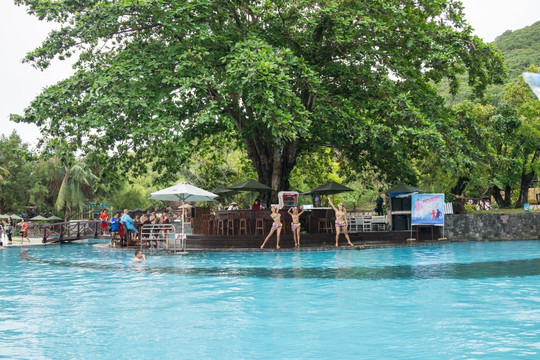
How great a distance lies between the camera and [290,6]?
20406 millimetres

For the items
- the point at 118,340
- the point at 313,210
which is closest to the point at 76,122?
the point at 313,210

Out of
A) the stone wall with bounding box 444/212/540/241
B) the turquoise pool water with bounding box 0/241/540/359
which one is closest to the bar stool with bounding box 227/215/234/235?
the turquoise pool water with bounding box 0/241/540/359

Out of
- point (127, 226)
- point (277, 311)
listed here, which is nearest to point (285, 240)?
point (127, 226)

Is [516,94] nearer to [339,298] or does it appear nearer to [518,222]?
[518,222]

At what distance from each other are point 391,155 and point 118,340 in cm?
1998

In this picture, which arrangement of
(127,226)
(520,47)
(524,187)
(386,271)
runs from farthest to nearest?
(520,47)
(524,187)
(127,226)
(386,271)

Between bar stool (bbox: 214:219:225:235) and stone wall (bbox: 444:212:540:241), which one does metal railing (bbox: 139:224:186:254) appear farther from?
stone wall (bbox: 444:212:540:241)

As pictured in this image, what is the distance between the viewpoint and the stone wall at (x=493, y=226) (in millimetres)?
24984

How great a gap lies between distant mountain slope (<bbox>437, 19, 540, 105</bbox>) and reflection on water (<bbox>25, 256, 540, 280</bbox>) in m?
39.6

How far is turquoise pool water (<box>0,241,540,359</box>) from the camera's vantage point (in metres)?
6.50

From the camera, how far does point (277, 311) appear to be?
8.69 meters

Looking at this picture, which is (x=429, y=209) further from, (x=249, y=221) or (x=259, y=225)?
(x=249, y=221)

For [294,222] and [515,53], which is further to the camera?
[515,53]

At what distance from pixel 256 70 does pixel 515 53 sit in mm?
53670
